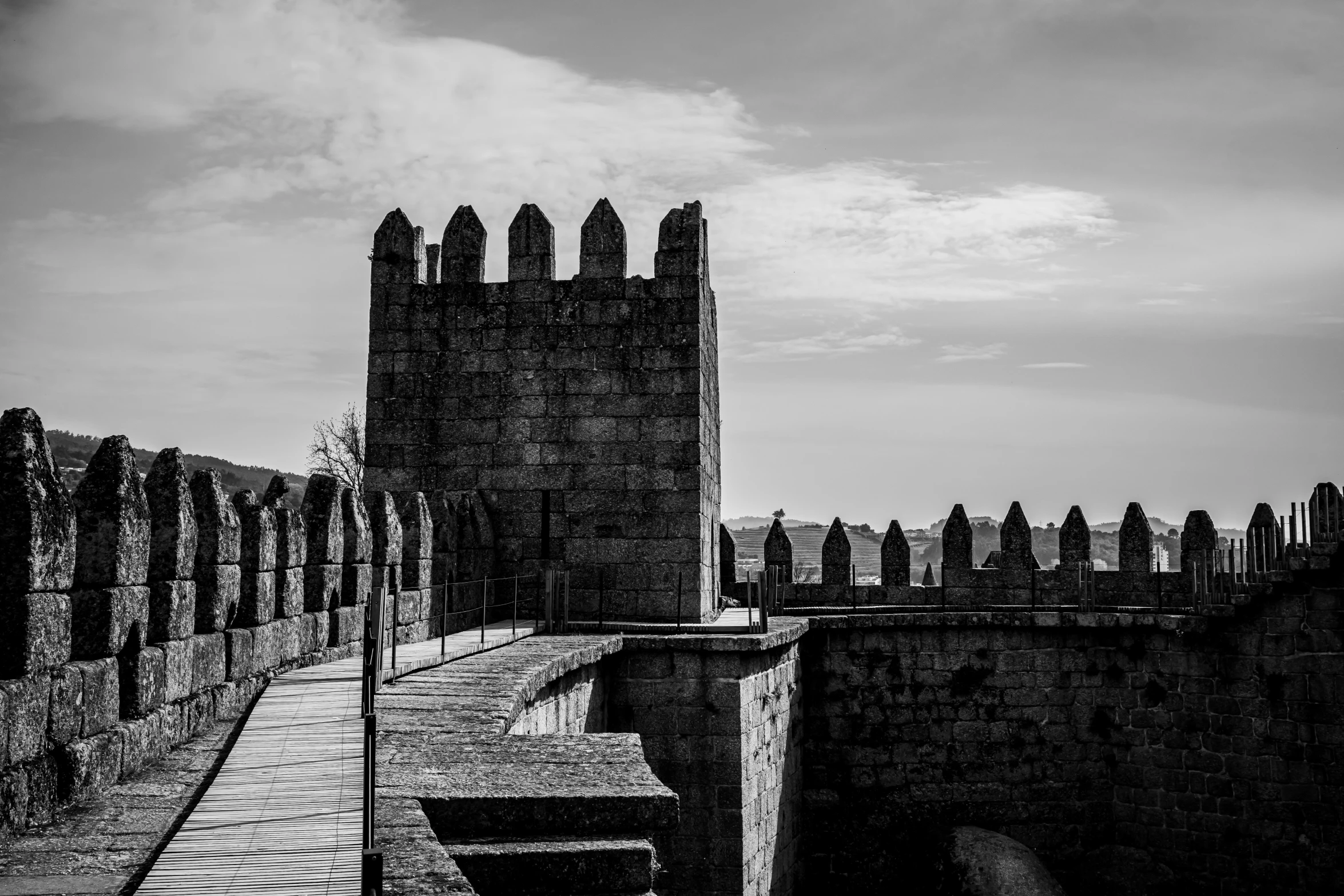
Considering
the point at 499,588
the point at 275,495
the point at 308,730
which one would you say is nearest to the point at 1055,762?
the point at 499,588

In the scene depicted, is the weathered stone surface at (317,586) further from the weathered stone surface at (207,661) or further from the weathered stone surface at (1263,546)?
the weathered stone surface at (1263,546)

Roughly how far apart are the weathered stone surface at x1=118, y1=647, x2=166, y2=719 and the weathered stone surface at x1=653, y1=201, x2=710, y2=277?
7.91m

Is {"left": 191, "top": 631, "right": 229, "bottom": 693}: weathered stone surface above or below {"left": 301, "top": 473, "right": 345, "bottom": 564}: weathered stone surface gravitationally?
below

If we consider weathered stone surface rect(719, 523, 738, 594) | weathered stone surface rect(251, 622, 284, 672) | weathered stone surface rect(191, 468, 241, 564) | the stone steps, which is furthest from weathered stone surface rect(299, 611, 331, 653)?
weathered stone surface rect(719, 523, 738, 594)

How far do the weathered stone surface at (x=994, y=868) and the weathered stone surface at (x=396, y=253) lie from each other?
787 centimetres

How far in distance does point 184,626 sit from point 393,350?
285 inches

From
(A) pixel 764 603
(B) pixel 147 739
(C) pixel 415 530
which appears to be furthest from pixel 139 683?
(A) pixel 764 603

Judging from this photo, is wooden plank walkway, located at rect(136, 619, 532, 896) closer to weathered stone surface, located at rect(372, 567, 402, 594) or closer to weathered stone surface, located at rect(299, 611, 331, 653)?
weathered stone surface, located at rect(299, 611, 331, 653)

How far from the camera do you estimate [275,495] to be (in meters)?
8.59

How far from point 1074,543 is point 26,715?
1252cm

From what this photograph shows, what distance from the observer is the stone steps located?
419cm

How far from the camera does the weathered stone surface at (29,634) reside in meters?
4.70

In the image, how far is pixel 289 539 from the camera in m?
7.88

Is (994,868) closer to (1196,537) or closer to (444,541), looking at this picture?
(1196,537)
